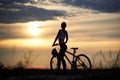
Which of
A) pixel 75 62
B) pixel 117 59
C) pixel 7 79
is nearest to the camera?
pixel 7 79

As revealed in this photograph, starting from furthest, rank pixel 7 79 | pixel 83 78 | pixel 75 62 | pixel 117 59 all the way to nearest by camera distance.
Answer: pixel 75 62 → pixel 117 59 → pixel 7 79 → pixel 83 78

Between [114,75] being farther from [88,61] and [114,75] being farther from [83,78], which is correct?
[88,61]

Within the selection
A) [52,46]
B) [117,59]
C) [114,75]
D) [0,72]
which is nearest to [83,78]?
[114,75]

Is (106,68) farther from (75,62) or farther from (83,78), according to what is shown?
(83,78)

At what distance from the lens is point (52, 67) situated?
1652 cm

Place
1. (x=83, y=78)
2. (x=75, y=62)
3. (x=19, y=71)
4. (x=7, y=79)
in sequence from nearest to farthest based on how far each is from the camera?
(x=83, y=78) → (x=7, y=79) → (x=75, y=62) → (x=19, y=71)

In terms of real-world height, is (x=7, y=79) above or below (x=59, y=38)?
below

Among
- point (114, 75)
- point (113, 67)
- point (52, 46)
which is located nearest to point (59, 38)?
point (52, 46)

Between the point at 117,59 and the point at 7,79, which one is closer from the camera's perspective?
the point at 7,79

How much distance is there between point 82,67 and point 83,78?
3.17 meters

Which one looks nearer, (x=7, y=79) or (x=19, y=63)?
(x=7, y=79)

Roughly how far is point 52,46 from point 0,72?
2.65 m

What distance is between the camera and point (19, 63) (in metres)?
16.2

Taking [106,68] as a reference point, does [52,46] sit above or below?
above
